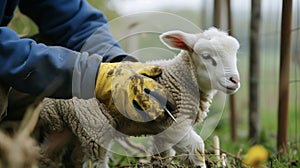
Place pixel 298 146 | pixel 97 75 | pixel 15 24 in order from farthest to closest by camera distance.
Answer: pixel 15 24, pixel 298 146, pixel 97 75

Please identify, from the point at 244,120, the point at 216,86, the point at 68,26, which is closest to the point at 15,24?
the point at 68,26

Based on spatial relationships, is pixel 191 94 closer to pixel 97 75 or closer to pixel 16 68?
pixel 97 75

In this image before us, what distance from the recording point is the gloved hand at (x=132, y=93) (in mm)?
2012

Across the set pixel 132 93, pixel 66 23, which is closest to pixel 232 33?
pixel 66 23

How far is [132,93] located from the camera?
201 cm

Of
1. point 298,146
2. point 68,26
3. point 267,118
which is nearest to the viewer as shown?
point 68,26

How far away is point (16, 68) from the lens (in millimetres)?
2080

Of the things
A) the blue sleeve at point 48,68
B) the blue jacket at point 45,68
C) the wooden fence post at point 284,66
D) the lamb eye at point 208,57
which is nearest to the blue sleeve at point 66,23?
the blue jacket at point 45,68

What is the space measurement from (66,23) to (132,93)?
0.82m

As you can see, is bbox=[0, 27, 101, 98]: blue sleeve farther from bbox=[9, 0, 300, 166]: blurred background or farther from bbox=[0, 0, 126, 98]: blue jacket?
bbox=[9, 0, 300, 166]: blurred background

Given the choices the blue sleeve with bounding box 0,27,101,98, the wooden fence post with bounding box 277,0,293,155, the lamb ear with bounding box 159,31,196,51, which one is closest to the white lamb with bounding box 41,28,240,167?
the lamb ear with bounding box 159,31,196,51

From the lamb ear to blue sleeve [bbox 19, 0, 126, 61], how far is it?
0.53m

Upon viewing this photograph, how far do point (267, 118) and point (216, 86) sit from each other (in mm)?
3384

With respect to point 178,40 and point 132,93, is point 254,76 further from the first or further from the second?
point 132,93
